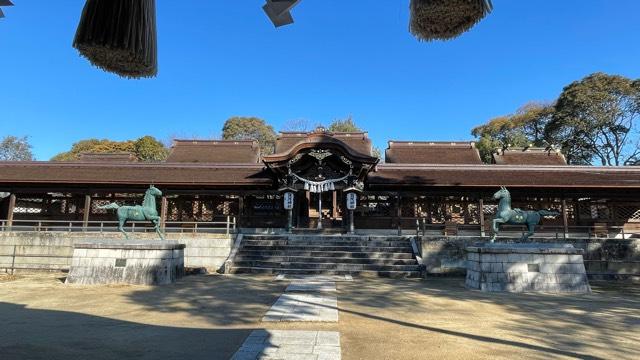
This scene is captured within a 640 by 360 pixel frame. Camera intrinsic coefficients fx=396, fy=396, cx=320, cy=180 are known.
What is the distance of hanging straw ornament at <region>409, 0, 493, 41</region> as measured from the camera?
7.60ft

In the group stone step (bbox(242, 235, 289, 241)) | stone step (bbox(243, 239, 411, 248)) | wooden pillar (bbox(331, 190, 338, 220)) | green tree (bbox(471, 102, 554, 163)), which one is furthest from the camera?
green tree (bbox(471, 102, 554, 163))

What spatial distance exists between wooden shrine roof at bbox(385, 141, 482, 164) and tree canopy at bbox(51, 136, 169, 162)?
88.3 feet

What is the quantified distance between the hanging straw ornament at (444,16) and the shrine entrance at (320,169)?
621 inches

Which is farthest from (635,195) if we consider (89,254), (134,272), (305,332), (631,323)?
(89,254)

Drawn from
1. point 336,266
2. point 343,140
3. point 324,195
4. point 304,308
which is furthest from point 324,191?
point 304,308

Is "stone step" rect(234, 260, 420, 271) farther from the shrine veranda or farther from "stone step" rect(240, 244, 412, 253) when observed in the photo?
the shrine veranda

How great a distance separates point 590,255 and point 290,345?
48.3ft

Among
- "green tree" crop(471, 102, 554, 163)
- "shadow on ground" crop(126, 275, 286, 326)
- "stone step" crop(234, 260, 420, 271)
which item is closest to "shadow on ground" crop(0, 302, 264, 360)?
"shadow on ground" crop(126, 275, 286, 326)

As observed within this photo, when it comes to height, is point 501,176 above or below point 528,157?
below

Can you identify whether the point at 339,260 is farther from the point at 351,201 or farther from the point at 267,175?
the point at 267,175

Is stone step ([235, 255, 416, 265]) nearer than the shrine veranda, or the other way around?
stone step ([235, 255, 416, 265])

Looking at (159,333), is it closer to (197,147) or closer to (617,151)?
(197,147)

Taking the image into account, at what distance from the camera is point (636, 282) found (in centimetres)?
1359

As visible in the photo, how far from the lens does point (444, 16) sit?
2.43 meters
